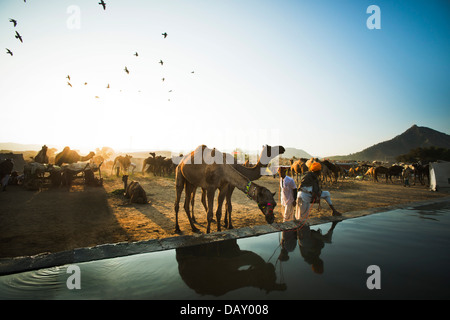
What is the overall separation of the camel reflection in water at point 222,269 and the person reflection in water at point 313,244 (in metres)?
0.77

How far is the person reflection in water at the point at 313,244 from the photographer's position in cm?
334

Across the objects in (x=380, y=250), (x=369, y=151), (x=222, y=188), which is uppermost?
(x=369, y=151)

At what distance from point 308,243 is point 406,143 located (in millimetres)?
159146

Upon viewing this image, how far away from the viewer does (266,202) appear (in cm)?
538

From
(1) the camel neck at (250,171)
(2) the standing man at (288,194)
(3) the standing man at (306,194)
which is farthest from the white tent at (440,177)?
(1) the camel neck at (250,171)

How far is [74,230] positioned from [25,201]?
602 cm

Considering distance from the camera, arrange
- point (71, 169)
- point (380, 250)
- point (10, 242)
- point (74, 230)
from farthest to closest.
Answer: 1. point (71, 169)
2. point (74, 230)
3. point (10, 242)
4. point (380, 250)

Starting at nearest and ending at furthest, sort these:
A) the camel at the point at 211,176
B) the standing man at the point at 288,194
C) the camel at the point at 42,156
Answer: the camel at the point at 211,176
the standing man at the point at 288,194
the camel at the point at 42,156

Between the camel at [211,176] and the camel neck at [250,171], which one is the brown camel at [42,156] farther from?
the camel neck at [250,171]

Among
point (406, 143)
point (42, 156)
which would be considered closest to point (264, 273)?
point (42, 156)

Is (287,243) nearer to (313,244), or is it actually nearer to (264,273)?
(313,244)
